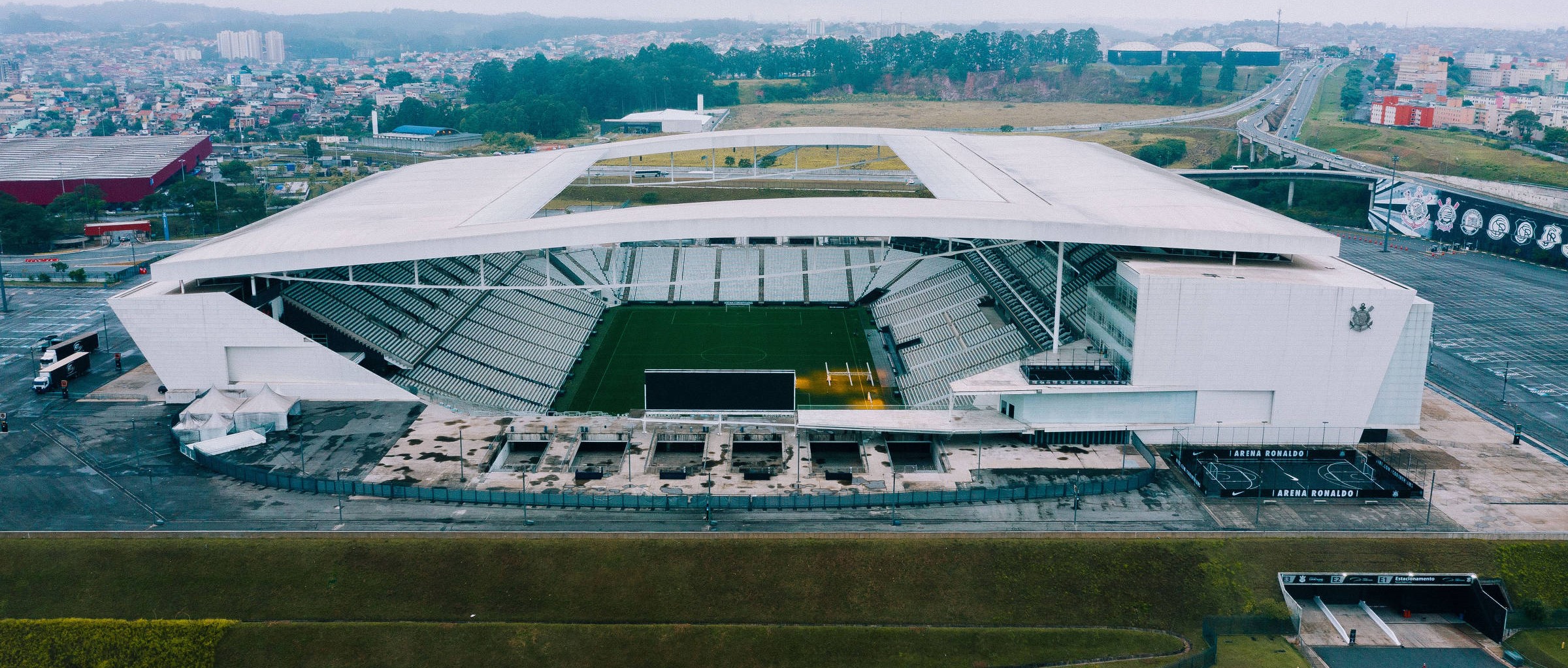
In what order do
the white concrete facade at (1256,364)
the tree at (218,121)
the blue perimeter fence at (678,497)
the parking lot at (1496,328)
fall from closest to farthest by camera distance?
the blue perimeter fence at (678,497) < the white concrete facade at (1256,364) < the parking lot at (1496,328) < the tree at (218,121)

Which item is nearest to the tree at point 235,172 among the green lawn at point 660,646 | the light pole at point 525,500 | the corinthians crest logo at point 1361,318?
the light pole at point 525,500

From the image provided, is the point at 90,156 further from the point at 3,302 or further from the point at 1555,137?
the point at 1555,137

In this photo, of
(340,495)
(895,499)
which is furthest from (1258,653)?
(340,495)

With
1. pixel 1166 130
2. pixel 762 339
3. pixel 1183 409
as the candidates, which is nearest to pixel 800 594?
pixel 1183 409

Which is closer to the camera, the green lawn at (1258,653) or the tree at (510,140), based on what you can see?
the green lawn at (1258,653)

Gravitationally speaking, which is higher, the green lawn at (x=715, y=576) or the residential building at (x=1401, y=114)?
the residential building at (x=1401, y=114)

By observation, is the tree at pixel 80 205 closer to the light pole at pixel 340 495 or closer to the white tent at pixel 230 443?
the white tent at pixel 230 443

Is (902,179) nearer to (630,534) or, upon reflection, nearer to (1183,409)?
(1183,409)
